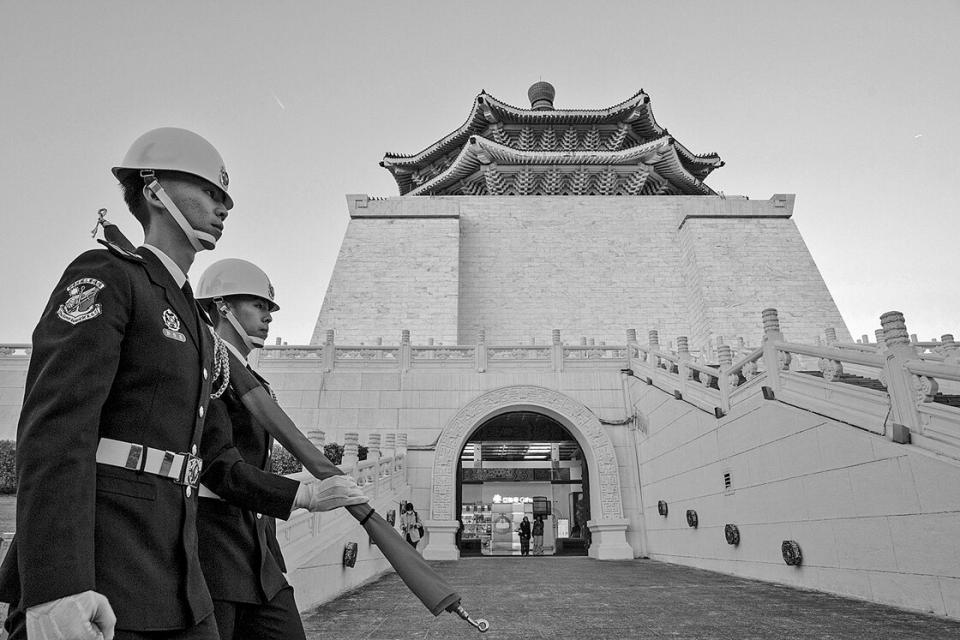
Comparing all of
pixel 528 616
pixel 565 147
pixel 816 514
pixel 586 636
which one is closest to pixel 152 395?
pixel 586 636

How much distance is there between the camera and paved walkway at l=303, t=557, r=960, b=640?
164 inches

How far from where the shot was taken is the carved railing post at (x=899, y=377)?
484 centimetres

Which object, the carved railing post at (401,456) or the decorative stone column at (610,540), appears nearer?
the carved railing post at (401,456)

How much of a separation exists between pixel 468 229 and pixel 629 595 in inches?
671

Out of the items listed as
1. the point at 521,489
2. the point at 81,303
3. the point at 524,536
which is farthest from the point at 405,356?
the point at 81,303

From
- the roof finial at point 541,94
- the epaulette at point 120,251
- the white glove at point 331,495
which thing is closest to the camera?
the epaulette at point 120,251

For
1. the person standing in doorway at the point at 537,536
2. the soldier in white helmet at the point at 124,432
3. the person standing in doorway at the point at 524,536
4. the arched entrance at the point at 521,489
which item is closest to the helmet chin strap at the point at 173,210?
the soldier in white helmet at the point at 124,432

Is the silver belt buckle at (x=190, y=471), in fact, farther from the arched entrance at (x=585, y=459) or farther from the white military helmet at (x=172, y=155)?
the arched entrance at (x=585, y=459)

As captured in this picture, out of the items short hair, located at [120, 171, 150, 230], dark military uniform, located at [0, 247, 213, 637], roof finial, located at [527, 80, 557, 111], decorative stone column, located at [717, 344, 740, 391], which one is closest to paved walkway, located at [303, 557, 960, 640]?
decorative stone column, located at [717, 344, 740, 391]

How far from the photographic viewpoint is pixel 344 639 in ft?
13.6

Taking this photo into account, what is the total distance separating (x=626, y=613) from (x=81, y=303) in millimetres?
4981

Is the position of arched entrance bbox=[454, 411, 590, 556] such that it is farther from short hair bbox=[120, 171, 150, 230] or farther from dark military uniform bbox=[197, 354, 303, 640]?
short hair bbox=[120, 171, 150, 230]

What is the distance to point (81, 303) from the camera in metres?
1.36

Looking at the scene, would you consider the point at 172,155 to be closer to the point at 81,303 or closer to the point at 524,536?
the point at 81,303
